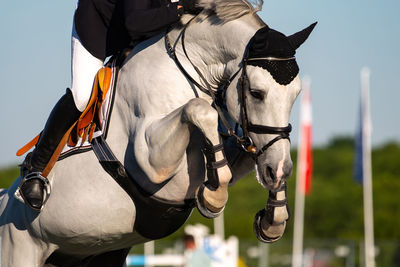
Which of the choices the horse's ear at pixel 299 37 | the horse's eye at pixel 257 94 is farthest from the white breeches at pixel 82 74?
the horse's ear at pixel 299 37

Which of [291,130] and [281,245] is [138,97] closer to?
[291,130]

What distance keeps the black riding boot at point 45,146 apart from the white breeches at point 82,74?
8 cm

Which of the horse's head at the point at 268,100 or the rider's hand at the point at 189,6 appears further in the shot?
the rider's hand at the point at 189,6

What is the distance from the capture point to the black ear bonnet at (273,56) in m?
4.30

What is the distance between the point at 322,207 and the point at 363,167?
15.8m

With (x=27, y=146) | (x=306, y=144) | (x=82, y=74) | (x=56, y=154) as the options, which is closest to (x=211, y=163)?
(x=82, y=74)

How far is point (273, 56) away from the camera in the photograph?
171 inches

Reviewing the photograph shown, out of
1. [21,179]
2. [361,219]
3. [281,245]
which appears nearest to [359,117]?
[281,245]

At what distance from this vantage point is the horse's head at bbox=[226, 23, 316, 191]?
4.24 m

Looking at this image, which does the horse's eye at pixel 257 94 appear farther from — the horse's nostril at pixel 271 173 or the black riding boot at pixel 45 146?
the black riding boot at pixel 45 146

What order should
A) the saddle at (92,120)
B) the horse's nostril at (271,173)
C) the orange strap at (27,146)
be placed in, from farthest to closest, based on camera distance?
the orange strap at (27,146), the saddle at (92,120), the horse's nostril at (271,173)

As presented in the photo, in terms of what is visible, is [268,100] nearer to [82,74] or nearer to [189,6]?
[189,6]

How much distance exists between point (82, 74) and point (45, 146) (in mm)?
650

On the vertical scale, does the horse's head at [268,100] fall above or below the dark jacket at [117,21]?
below
